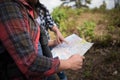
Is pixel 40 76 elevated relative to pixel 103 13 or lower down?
elevated

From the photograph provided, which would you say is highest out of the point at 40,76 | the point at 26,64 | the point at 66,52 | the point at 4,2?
the point at 4,2

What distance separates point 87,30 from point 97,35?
0.19 metres

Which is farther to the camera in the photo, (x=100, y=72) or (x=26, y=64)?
(x=100, y=72)

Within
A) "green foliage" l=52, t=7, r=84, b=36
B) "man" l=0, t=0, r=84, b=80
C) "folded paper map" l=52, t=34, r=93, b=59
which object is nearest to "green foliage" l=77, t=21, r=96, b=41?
"green foliage" l=52, t=7, r=84, b=36

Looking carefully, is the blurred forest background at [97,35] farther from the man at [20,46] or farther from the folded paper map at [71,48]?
the man at [20,46]

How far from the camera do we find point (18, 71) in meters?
1.44

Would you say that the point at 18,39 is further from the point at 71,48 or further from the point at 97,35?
the point at 97,35

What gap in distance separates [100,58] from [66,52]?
6.92 ft

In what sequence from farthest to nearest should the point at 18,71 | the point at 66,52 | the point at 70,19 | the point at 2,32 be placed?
the point at 70,19 < the point at 66,52 < the point at 18,71 < the point at 2,32

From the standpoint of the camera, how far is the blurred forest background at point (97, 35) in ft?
12.4

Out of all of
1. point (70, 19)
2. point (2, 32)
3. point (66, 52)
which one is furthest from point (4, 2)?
point (70, 19)

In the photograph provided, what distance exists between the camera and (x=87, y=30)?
492 centimetres

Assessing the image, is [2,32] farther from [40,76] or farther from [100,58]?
[100,58]

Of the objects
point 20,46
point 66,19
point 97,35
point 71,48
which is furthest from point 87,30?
point 20,46
